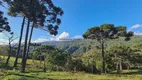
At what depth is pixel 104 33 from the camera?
3853 cm

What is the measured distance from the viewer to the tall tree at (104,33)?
36.7 metres

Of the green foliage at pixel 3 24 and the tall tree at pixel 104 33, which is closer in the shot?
the green foliage at pixel 3 24

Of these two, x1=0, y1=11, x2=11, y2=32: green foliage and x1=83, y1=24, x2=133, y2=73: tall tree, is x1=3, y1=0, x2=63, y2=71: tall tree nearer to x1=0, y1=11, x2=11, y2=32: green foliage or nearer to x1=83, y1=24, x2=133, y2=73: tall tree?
x1=0, y1=11, x2=11, y2=32: green foliage

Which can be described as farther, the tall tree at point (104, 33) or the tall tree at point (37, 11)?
the tall tree at point (104, 33)

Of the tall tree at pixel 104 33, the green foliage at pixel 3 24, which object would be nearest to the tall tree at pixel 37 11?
the green foliage at pixel 3 24

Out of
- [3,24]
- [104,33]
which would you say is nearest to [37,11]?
[3,24]

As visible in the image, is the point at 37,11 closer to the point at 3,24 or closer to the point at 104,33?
the point at 3,24

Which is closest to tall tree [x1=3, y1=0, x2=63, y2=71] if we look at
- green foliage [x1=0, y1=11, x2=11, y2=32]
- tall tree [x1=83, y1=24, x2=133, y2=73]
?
green foliage [x1=0, y1=11, x2=11, y2=32]

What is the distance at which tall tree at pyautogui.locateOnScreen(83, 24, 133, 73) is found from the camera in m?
36.7

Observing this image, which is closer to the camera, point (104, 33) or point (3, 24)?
point (3, 24)

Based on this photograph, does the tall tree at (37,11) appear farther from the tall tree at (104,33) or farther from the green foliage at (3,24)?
the tall tree at (104,33)

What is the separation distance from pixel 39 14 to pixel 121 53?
1449 inches

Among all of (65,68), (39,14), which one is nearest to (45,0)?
(39,14)

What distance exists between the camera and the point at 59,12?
24.5 metres
